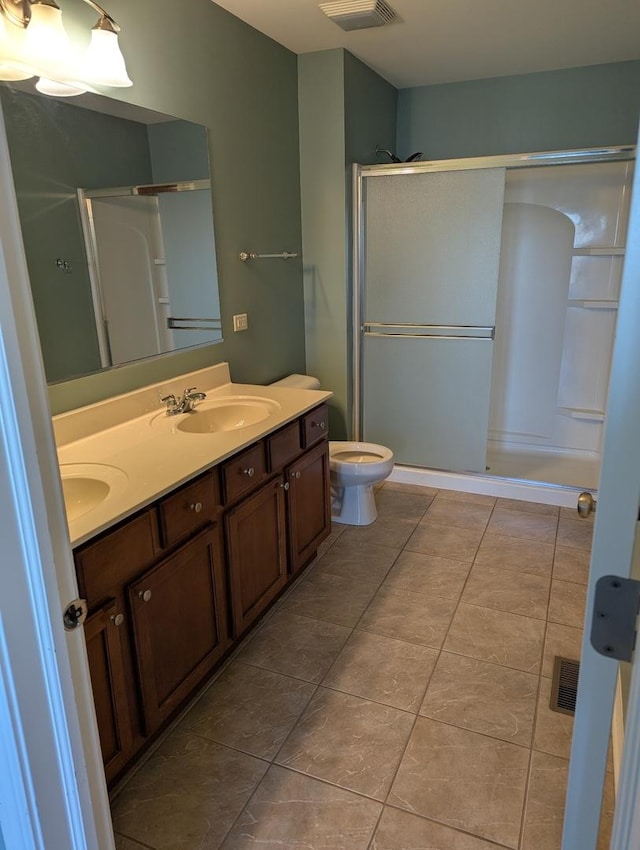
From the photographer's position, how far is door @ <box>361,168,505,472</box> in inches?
131

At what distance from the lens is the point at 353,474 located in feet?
10.1

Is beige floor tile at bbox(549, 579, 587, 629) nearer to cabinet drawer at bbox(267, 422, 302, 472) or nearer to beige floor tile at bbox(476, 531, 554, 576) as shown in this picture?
beige floor tile at bbox(476, 531, 554, 576)

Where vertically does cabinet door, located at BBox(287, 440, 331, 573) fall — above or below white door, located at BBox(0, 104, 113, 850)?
below

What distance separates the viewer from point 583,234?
390cm

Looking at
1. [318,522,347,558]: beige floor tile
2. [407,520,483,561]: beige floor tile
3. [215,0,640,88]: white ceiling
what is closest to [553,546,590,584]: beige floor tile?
[407,520,483,561]: beige floor tile

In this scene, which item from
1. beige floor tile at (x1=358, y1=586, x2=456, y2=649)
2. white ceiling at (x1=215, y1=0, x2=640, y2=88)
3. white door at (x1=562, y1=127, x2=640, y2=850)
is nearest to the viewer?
white door at (x1=562, y1=127, x2=640, y2=850)

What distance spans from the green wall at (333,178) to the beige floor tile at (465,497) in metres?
0.72

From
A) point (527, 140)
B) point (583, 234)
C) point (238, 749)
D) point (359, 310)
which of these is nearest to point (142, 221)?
point (359, 310)

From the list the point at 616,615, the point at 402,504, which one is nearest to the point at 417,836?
the point at 616,615

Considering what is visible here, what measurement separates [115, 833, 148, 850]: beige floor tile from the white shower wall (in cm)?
292

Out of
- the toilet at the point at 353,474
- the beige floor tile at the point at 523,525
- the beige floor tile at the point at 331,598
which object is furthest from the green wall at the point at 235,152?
the beige floor tile at the point at 523,525

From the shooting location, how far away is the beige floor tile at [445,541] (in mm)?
2971

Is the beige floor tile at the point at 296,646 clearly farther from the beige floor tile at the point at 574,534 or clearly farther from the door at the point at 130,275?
the beige floor tile at the point at 574,534

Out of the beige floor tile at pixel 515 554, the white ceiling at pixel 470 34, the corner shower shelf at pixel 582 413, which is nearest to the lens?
the white ceiling at pixel 470 34
